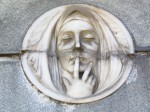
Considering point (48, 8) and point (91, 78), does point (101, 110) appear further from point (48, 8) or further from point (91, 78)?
point (48, 8)

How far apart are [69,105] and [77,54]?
0.37 meters

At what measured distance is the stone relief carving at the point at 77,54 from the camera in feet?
15.1

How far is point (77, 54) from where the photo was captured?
4719mm

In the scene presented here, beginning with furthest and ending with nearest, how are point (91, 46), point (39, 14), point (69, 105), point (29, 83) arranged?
1. point (39, 14)
2. point (91, 46)
3. point (29, 83)
4. point (69, 105)

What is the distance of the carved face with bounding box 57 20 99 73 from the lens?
4727 mm

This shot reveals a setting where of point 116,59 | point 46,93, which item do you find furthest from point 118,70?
point 46,93

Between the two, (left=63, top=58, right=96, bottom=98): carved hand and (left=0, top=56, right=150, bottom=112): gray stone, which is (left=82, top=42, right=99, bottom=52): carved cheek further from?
(left=0, top=56, right=150, bottom=112): gray stone

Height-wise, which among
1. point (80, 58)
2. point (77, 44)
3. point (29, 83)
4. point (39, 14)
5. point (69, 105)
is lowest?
point (69, 105)

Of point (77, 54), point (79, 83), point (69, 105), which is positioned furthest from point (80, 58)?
point (69, 105)

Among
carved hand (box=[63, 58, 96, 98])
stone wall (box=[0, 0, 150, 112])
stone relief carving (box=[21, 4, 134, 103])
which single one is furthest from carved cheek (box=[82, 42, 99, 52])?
stone wall (box=[0, 0, 150, 112])

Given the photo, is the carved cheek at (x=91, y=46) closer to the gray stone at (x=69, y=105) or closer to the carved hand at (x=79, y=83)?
the carved hand at (x=79, y=83)

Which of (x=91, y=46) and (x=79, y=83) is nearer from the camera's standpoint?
(x=79, y=83)

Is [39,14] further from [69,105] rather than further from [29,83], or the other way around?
[69,105]

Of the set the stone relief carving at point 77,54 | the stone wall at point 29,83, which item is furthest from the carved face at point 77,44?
the stone wall at point 29,83
